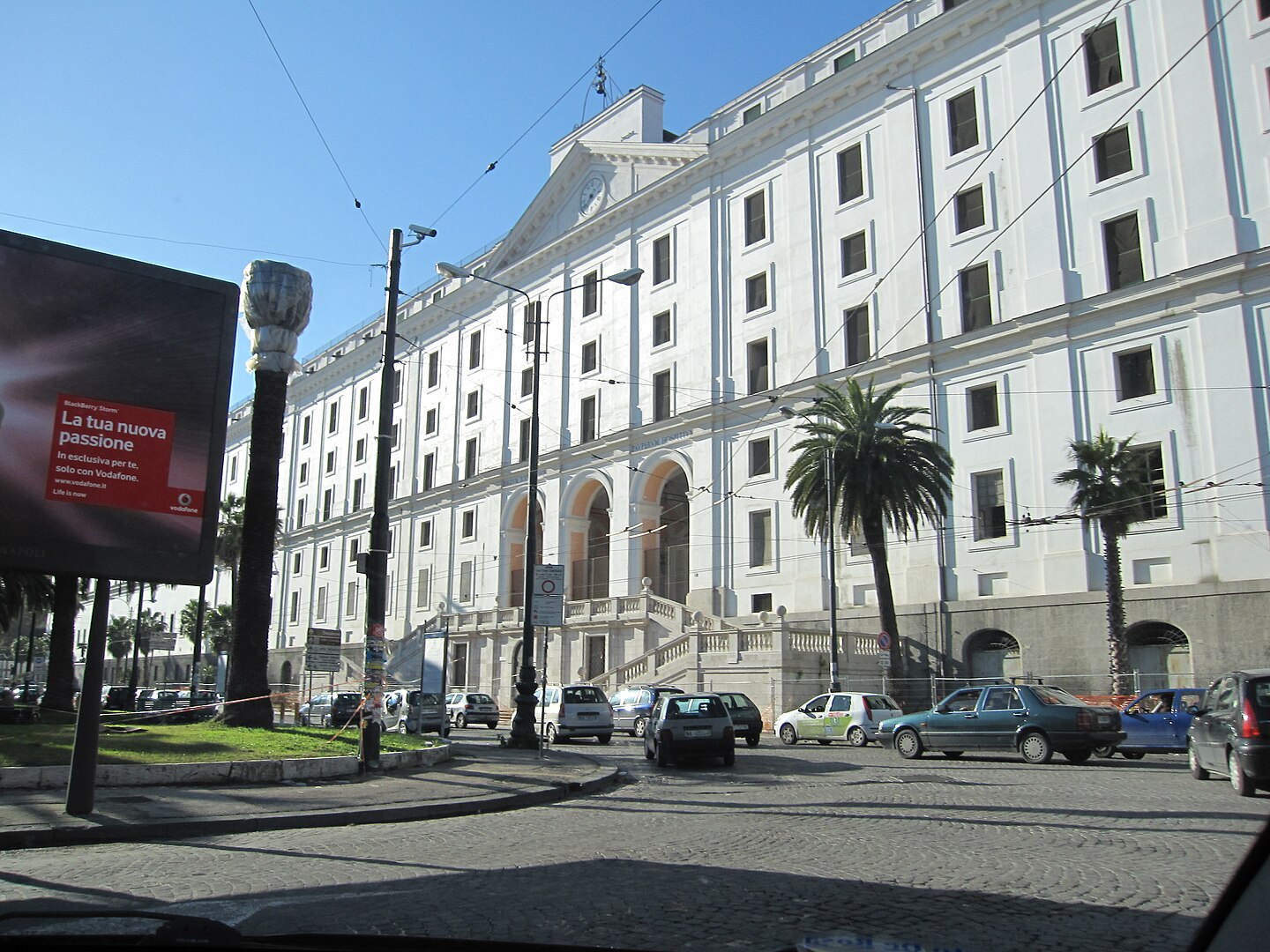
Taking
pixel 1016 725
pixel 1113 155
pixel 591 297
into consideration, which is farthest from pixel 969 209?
pixel 1016 725

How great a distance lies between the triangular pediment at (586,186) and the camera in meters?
51.0

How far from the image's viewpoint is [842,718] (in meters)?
26.3

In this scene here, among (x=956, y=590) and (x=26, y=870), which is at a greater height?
(x=956, y=590)

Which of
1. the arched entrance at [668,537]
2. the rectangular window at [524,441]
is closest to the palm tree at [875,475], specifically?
the arched entrance at [668,537]

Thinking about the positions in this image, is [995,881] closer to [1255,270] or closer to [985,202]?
[1255,270]

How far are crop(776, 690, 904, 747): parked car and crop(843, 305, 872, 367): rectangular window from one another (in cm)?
1733

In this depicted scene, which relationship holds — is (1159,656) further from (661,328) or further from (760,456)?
(661,328)

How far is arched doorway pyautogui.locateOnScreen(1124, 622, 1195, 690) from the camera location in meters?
30.0

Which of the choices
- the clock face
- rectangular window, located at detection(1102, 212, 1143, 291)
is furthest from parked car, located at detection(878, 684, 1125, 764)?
the clock face

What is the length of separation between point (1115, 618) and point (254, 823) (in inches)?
1016

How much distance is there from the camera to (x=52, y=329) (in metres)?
10.9

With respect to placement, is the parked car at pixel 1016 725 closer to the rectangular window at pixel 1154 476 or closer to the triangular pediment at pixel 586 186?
the rectangular window at pixel 1154 476

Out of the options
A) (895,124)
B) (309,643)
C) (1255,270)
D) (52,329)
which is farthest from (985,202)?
(52,329)

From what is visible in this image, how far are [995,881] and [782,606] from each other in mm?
31015
